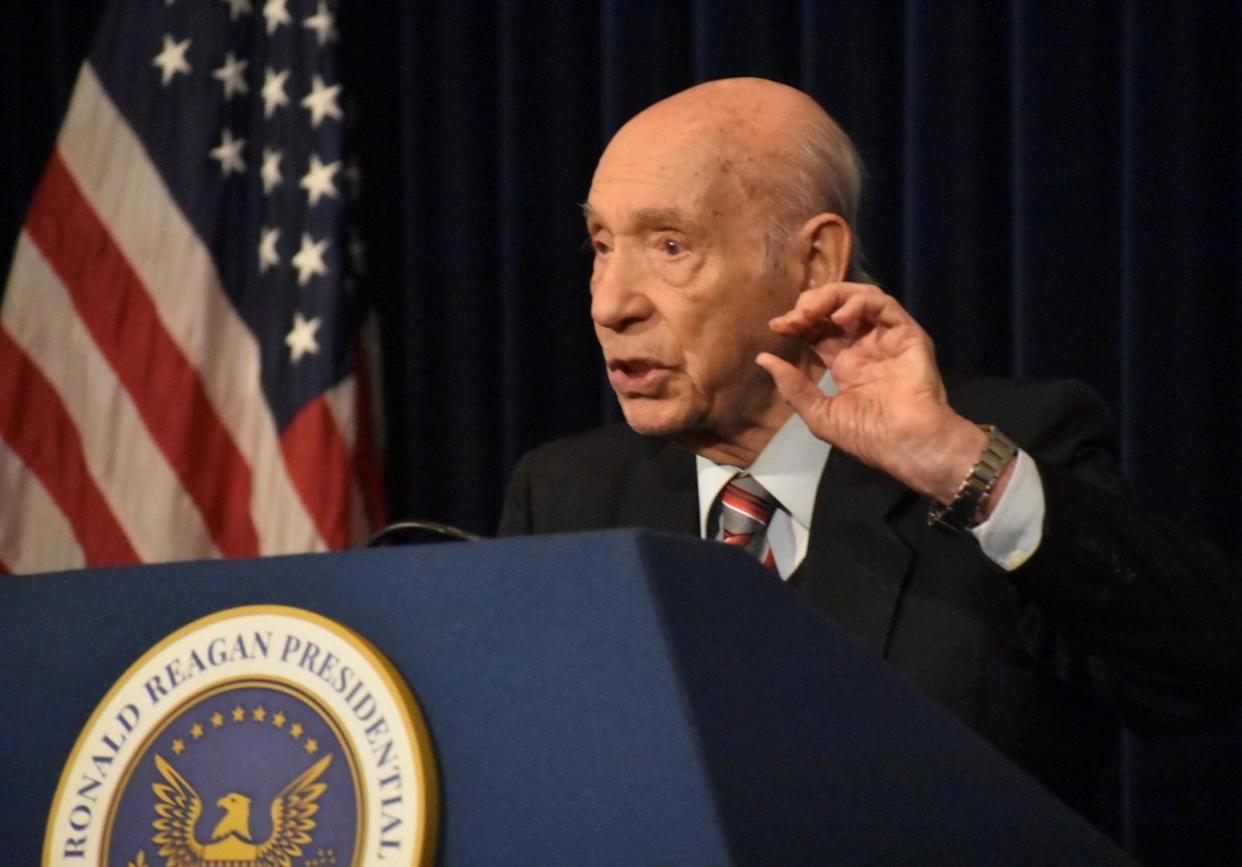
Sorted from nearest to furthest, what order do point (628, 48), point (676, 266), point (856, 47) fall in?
point (676, 266) → point (856, 47) → point (628, 48)

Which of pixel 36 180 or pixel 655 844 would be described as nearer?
pixel 655 844

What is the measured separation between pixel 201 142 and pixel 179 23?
0.77ft

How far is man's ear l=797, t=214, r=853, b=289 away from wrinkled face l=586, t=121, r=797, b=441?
0.22ft

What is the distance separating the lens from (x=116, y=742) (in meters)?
0.92

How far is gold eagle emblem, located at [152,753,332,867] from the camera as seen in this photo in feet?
2.79

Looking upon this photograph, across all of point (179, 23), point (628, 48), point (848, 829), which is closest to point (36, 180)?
point (179, 23)

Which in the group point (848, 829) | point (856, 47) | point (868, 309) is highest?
point (856, 47)

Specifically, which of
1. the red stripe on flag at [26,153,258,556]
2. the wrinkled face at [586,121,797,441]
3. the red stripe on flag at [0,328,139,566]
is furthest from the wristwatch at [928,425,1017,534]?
the red stripe on flag at [0,328,139,566]

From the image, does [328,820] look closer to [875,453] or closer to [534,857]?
[534,857]

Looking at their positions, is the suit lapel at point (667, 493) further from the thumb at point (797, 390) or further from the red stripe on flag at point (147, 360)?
the red stripe on flag at point (147, 360)

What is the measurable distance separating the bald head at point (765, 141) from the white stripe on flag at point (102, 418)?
1413 millimetres

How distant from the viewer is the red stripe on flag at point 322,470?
2824 millimetres

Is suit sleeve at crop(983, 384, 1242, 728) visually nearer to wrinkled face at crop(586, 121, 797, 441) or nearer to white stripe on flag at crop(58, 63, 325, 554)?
wrinkled face at crop(586, 121, 797, 441)

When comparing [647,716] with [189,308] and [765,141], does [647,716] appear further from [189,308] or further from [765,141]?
[189,308]
